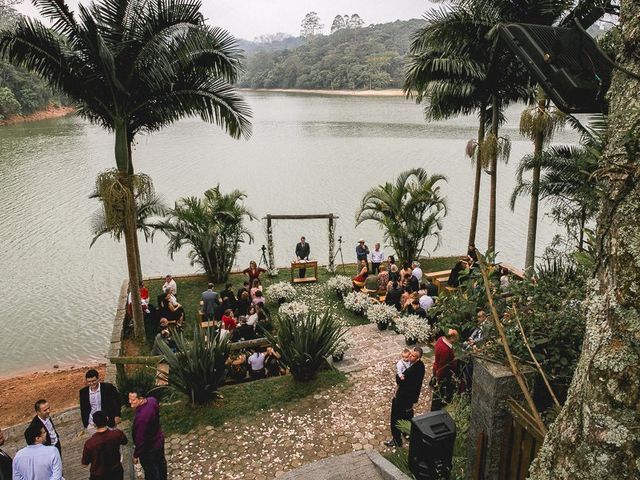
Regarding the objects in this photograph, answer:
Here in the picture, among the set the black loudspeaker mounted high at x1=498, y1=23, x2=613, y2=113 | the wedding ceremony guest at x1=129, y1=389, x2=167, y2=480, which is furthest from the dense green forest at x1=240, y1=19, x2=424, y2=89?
the black loudspeaker mounted high at x1=498, y1=23, x2=613, y2=113

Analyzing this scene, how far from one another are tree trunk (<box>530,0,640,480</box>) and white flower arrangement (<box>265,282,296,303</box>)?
33.3ft

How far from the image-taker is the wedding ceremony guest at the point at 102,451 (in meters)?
4.79

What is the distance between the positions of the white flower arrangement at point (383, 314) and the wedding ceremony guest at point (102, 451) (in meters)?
6.14

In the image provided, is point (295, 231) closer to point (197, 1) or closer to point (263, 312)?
point (263, 312)

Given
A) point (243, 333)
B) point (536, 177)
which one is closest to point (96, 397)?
point (243, 333)

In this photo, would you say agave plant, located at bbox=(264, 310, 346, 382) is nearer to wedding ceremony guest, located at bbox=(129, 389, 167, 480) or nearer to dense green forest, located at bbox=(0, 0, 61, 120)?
wedding ceremony guest, located at bbox=(129, 389, 167, 480)

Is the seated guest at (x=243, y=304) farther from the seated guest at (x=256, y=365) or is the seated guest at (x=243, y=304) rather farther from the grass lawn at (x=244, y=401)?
the grass lawn at (x=244, y=401)

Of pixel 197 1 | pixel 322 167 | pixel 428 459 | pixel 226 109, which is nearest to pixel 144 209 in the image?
pixel 226 109

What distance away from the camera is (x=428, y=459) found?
4.29 metres

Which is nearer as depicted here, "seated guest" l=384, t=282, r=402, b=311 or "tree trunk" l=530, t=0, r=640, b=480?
"tree trunk" l=530, t=0, r=640, b=480

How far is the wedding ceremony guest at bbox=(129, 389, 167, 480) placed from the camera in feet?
16.9

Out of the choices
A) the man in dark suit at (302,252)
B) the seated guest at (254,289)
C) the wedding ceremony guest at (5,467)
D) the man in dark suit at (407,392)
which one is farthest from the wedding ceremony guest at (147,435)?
the man in dark suit at (302,252)

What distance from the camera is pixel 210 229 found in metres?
13.3

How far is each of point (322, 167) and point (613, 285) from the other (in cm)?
2779
